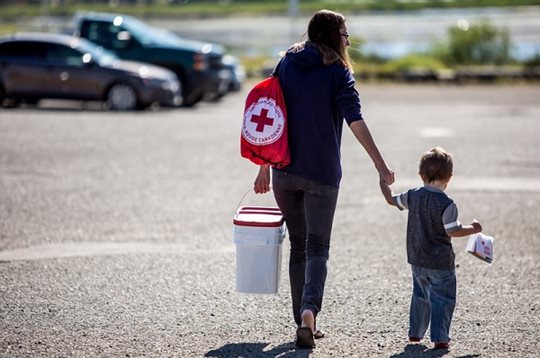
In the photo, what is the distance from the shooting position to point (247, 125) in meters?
6.36

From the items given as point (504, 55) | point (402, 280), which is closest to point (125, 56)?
point (504, 55)

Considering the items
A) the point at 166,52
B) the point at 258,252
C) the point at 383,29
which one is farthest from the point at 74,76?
the point at 383,29

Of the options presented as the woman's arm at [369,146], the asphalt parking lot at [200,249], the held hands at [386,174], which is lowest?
the asphalt parking lot at [200,249]

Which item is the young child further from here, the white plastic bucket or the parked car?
the parked car

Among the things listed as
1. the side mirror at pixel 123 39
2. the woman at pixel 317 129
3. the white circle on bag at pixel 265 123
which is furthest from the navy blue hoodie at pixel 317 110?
the side mirror at pixel 123 39

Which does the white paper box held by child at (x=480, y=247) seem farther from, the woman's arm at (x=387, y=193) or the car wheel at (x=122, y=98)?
the car wheel at (x=122, y=98)

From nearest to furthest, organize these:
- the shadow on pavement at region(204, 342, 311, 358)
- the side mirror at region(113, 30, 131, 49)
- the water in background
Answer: the shadow on pavement at region(204, 342, 311, 358) < the side mirror at region(113, 30, 131, 49) < the water in background

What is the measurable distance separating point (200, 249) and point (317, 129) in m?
3.28

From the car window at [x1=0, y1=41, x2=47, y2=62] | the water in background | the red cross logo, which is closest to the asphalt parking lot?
the red cross logo

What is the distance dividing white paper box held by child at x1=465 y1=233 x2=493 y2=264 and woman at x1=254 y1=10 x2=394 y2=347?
563 mm

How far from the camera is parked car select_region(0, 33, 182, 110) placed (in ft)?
74.9

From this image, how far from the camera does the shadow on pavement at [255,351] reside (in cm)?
615

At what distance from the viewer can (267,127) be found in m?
6.31

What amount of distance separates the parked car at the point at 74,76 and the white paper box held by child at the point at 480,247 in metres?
17.0
